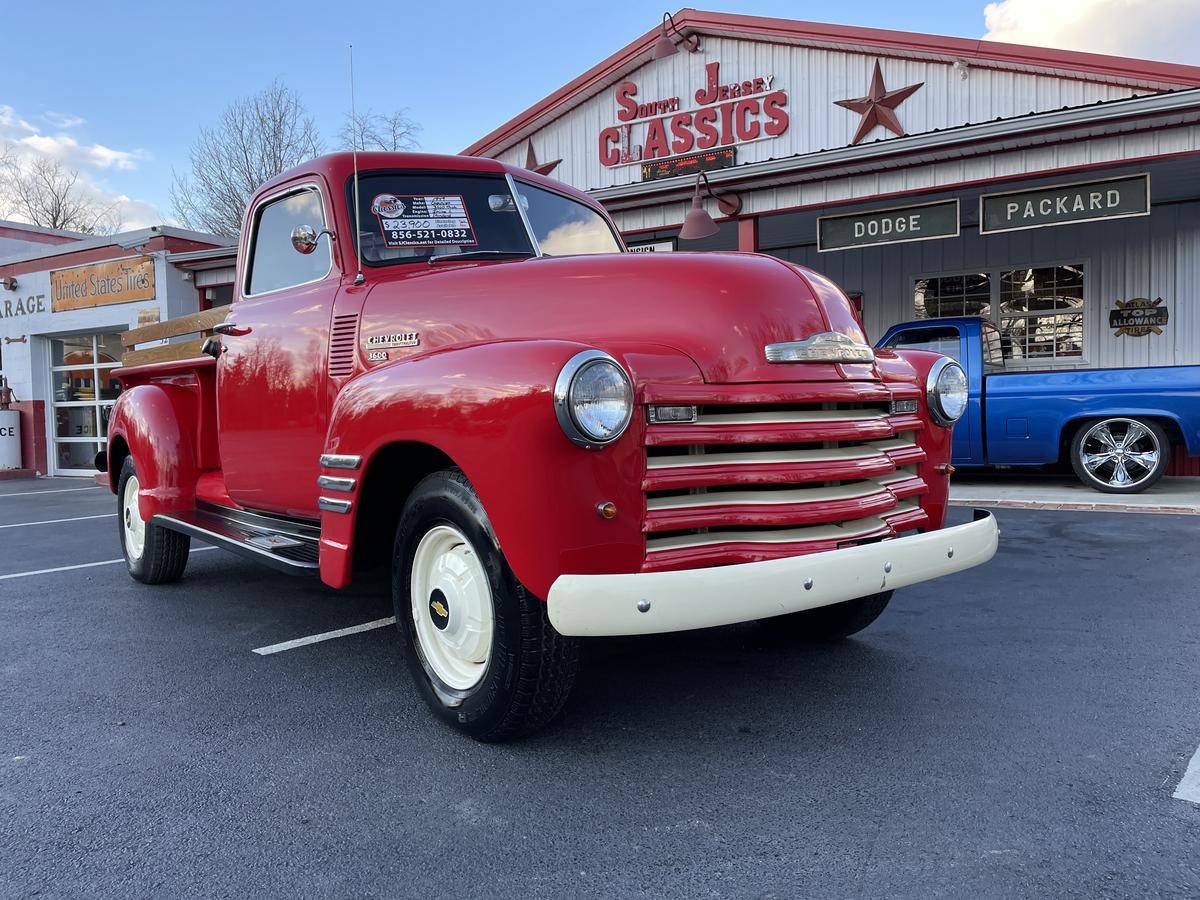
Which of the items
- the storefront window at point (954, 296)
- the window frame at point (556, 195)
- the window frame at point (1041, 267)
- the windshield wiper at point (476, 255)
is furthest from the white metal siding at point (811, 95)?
the windshield wiper at point (476, 255)

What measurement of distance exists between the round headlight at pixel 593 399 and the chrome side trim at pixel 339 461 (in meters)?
0.98

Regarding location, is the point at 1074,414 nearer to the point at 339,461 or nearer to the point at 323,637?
the point at 323,637

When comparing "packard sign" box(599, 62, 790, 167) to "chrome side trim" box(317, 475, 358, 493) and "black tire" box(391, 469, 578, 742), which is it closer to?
"chrome side trim" box(317, 475, 358, 493)

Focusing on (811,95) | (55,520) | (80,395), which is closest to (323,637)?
(55,520)

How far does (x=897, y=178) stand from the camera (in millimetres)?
8727

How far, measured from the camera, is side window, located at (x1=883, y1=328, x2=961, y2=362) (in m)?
8.93

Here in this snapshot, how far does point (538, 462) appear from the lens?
7.48ft

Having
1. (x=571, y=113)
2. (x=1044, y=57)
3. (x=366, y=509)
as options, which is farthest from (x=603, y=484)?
(x=571, y=113)

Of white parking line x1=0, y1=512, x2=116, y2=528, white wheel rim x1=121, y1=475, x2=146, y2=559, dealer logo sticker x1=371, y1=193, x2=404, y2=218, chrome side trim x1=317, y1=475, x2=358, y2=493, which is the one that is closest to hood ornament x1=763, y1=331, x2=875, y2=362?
chrome side trim x1=317, y1=475, x2=358, y2=493

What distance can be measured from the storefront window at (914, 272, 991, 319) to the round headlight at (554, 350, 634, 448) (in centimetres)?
1118

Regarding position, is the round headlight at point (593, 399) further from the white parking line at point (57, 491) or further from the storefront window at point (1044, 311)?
the white parking line at point (57, 491)

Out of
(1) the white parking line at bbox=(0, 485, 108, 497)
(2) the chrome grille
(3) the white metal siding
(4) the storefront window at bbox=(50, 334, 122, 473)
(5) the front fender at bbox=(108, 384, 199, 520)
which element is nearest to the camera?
(2) the chrome grille

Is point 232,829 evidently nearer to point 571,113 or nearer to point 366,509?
point 366,509

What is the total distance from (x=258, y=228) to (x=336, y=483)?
1793mm
